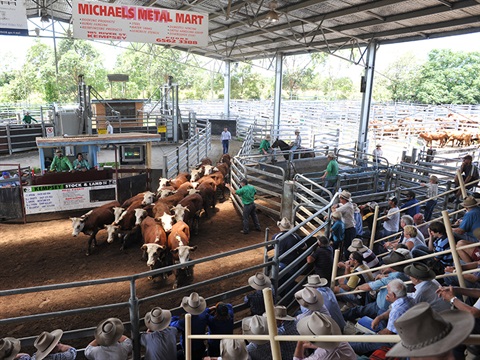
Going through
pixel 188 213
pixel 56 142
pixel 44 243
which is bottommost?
pixel 44 243

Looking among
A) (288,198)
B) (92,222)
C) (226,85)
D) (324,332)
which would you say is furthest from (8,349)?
(226,85)

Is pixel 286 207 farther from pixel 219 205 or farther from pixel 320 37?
pixel 320 37

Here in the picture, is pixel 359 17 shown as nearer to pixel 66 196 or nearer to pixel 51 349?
pixel 66 196

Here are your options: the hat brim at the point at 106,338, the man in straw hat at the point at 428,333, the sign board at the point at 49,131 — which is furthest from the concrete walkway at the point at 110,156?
the man in straw hat at the point at 428,333

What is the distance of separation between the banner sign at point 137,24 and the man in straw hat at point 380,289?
8.51m

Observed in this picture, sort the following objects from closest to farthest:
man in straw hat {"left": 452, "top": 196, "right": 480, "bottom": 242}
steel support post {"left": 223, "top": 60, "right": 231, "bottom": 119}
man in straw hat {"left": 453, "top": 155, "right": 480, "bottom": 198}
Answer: man in straw hat {"left": 452, "top": 196, "right": 480, "bottom": 242} < man in straw hat {"left": 453, "top": 155, "right": 480, "bottom": 198} < steel support post {"left": 223, "top": 60, "right": 231, "bottom": 119}

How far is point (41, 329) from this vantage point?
5.39 m

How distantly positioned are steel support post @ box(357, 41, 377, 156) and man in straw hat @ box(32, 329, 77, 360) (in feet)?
45.2

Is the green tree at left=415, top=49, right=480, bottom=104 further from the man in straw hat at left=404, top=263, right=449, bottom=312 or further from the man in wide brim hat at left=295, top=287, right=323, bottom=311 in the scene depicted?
the man in wide brim hat at left=295, top=287, right=323, bottom=311

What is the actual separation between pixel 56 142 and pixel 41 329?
656cm

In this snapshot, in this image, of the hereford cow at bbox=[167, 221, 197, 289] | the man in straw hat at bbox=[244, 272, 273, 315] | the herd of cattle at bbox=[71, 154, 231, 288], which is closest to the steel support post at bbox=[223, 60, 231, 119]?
the herd of cattle at bbox=[71, 154, 231, 288]

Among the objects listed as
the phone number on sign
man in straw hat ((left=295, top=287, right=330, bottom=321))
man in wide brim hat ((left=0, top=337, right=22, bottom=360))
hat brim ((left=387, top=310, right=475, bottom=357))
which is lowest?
man in wide brim hat ((left=0, top=337, right=22, bottom=360))

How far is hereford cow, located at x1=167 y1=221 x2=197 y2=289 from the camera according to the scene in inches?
255

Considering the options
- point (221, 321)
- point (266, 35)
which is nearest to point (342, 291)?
point (221, 321)
